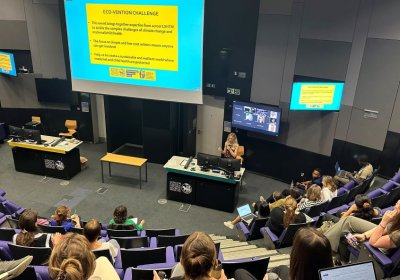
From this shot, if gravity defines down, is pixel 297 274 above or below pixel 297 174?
above

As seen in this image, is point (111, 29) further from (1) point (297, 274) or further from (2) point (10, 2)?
(1) point (297, 274)

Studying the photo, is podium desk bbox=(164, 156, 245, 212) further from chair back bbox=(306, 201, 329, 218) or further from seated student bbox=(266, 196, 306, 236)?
seated student bbox=(266, 196, 306, 236)

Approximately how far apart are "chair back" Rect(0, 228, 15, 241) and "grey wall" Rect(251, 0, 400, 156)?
575 centimetres

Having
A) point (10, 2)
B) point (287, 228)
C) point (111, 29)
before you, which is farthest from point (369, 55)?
point (10, 2)

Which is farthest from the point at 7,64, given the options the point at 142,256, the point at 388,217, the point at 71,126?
the point at 388,217

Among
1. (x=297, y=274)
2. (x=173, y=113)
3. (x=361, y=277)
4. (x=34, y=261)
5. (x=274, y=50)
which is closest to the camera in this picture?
(x=297, y=274)

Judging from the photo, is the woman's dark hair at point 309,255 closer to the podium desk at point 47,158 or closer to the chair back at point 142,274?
the chair back at point 142,274

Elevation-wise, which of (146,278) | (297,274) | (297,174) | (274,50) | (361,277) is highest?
(274,50)

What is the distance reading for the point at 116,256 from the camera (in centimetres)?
391

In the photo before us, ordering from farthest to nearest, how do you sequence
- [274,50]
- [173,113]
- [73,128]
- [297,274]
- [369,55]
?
1. [73,128]
2. [173,113]
3. [274,50]
4. [369,55]
5. [297,274]

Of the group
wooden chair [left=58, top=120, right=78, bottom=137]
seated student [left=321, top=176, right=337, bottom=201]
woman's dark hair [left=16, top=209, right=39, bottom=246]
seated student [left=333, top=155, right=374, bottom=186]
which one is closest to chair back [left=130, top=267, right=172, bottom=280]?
woman's dark hair [left=16, top=209, right=39, bottom=246]

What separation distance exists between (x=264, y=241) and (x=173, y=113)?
4414mm

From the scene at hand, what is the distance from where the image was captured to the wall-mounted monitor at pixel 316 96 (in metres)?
7.09

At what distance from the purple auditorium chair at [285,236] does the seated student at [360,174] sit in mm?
2342
